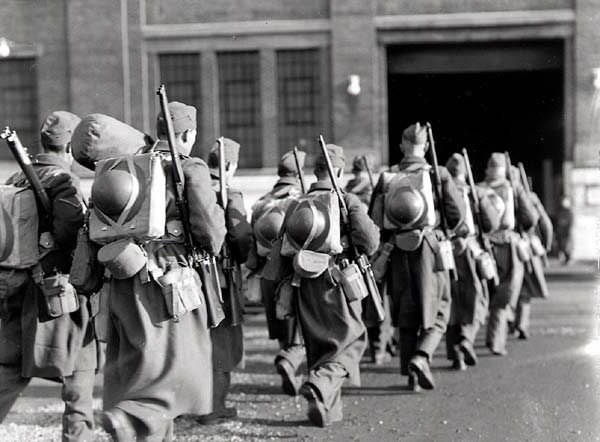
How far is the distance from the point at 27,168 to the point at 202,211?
1.26 meters

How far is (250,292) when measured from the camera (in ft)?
27.7

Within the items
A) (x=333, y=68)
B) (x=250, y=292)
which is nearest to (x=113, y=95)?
(x=333, y=68)

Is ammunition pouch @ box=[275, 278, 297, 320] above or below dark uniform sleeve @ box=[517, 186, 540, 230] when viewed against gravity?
below

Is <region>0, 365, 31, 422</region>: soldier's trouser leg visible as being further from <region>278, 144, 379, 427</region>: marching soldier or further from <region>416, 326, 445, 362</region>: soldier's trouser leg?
<region>416, 326, 445, 362</region>: soldier's trouser leg

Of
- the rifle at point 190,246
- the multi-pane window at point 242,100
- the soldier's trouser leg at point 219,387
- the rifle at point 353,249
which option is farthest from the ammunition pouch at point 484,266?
the multi-pane window at point 242,100

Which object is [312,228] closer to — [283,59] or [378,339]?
[378,339]

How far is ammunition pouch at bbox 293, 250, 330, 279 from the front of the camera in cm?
589

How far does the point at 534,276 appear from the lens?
32.0 feet

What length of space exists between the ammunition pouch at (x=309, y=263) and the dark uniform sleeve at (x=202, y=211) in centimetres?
119

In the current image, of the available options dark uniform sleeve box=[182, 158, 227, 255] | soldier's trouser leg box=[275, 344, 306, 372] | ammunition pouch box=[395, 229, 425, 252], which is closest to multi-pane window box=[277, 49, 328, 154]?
soldier's trouser leg box=[275, 344, 306, 372]

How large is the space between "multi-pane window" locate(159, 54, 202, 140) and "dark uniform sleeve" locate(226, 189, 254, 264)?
47.4 feet

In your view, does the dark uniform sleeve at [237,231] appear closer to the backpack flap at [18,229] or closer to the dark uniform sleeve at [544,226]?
the backpack flap at [18,229]

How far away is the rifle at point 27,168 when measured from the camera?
509 cm

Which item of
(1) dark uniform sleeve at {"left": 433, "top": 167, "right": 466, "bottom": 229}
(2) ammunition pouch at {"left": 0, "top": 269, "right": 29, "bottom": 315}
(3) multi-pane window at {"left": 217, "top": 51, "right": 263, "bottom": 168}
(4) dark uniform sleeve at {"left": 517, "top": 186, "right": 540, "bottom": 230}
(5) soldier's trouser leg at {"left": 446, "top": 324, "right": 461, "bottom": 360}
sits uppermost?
(3) multi-pane window at {"left": 217, "top": 51, "right": 263, "bottom": 168}
